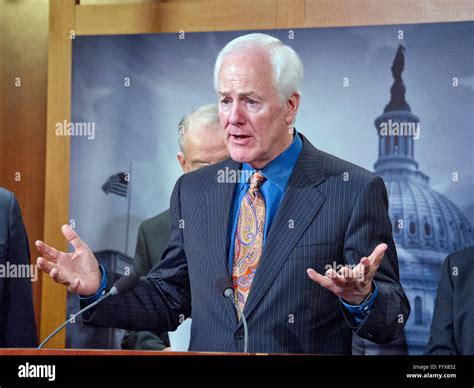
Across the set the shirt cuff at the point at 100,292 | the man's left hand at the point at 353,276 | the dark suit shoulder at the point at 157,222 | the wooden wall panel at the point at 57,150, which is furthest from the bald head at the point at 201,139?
the man's left hand at the point at 353,276

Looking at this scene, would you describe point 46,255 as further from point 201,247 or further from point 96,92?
point 96,92

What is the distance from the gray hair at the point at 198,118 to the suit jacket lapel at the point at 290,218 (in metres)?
1.03

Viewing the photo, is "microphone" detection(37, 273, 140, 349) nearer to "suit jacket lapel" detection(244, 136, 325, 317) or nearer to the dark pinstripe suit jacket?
the dark pinstripe suit jacket

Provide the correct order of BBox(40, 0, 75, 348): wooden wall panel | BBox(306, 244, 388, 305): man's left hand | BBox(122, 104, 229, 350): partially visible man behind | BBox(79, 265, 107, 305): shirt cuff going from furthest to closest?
BBox(40, 0, 75, 348): wooden wall panel, BBox(122, 104, 229, 350): partially visible man behind, BBox(79, 265, 107, 305): shirt cuff, BBox(306, 244, 388, 305): man's left hand

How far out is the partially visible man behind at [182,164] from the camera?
3.75 metres

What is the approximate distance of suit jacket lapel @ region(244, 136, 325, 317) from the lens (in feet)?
8.87

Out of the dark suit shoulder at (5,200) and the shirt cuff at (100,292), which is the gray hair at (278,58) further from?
the dark suit shoulder at (5,200)

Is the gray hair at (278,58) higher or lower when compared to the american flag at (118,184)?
higher

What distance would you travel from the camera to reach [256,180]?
114 inches

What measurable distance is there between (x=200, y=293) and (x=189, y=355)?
0.80 meters

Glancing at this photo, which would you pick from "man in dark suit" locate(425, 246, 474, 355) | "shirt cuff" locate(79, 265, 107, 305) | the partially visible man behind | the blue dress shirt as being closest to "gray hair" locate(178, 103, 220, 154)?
the partially visible man behind

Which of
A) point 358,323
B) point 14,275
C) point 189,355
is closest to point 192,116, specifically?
point 14,275

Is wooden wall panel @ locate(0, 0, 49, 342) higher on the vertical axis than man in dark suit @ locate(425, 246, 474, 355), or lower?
higher

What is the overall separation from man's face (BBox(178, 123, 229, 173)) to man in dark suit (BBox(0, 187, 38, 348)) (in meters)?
0.82
